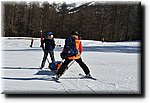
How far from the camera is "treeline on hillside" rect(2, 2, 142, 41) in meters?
4.52

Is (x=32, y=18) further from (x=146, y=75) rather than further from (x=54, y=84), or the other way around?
(x=146, y=75)

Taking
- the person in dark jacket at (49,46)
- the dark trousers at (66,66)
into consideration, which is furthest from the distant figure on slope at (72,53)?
the person in dark jacket at (49,46)

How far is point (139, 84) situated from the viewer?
4328mm

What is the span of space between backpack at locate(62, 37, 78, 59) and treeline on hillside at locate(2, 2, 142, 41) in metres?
0.10

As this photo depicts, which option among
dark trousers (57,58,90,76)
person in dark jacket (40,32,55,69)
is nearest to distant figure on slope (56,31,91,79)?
dark trousers (57,58,90,76)

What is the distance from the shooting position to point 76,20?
4.70 m

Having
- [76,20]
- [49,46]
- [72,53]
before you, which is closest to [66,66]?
[72,53]

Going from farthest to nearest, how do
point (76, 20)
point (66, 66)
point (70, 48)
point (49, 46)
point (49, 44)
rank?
1. point (49, 46)
2. point (49, 44)
3. point (66, 66)
4. point (70, 48)
5. point (76, 20)

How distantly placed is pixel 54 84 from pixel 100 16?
44.0 inches

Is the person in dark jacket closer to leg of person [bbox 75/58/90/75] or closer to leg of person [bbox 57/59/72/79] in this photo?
leg of person [bbox 57/59/72/79]

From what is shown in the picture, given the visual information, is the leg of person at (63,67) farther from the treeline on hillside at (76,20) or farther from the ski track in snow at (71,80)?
the treeline on hillside at (76,20)

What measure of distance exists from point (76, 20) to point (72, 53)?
1.51 ft

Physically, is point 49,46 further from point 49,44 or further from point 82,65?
point 82,65

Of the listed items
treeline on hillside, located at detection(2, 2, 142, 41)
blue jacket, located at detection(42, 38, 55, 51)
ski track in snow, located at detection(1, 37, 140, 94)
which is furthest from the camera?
blue jacket, located at detection(42, 38, 55, 51)
